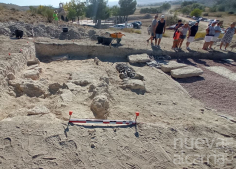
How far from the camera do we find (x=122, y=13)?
3469 centimetres

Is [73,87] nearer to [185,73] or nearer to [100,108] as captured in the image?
[100,108]

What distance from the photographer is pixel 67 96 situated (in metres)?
4.06

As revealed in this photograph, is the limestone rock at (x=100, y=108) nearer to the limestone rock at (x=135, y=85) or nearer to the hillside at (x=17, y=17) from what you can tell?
the limestone rock at (x=135, y=85)

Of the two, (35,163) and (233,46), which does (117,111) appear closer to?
(35,163)

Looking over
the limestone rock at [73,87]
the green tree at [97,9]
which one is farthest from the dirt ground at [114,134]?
the green tree at [97,9]

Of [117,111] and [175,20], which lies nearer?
[117,111]

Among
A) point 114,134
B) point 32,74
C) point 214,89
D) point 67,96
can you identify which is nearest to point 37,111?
point 67,96

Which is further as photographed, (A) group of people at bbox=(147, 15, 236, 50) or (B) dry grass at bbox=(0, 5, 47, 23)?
(B) dry grass at bbox=(0, 5, 47, 23)

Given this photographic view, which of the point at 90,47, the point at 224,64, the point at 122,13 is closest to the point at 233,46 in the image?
the point at 224,64

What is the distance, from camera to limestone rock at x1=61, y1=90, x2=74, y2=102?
392 cm

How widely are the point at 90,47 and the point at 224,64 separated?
21.3 feet

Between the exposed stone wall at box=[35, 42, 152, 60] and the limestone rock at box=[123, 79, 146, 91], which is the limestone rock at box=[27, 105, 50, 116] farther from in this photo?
the exposed stone wall at box=[35, 42, 152, 60]

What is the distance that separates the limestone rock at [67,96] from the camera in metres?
3.92

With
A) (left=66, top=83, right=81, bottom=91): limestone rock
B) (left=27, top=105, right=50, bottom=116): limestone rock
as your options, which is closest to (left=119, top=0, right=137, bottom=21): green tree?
(left=66, top=83, right=81, bottom=91): limestone rock
